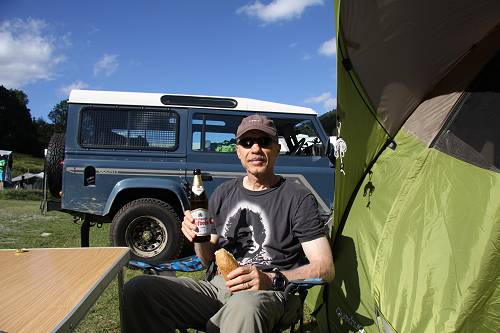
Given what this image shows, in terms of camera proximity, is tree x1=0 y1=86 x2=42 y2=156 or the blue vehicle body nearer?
the blue vehicle body

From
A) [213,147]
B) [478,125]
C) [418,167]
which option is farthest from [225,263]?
[213,147]

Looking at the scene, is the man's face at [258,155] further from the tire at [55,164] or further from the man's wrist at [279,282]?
the tire at [55,164]

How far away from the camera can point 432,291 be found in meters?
1.93

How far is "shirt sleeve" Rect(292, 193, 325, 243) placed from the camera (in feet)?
6.83

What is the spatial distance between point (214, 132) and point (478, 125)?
399cm

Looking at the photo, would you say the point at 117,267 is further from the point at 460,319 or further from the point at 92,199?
the point at 92,199

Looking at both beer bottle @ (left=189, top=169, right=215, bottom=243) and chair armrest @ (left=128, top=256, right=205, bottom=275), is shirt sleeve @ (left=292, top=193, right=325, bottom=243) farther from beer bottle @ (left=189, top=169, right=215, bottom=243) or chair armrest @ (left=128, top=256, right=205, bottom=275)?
chair armrest @ (left=128, top=256, right=205, bottom=275)

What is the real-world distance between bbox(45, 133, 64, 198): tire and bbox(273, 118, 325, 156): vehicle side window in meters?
2.90

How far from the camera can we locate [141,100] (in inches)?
221

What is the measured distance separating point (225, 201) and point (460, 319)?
1259mm

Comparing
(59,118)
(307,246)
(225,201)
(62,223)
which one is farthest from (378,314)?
(59,118)

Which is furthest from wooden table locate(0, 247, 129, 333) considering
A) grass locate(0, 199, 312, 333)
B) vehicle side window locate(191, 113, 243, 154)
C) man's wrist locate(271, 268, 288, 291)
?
vehicle side window locate(191, 113, 243, 154)

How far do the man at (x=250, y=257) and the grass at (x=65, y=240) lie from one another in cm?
94

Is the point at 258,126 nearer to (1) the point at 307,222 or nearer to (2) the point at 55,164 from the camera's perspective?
(1) the point at 307,222
